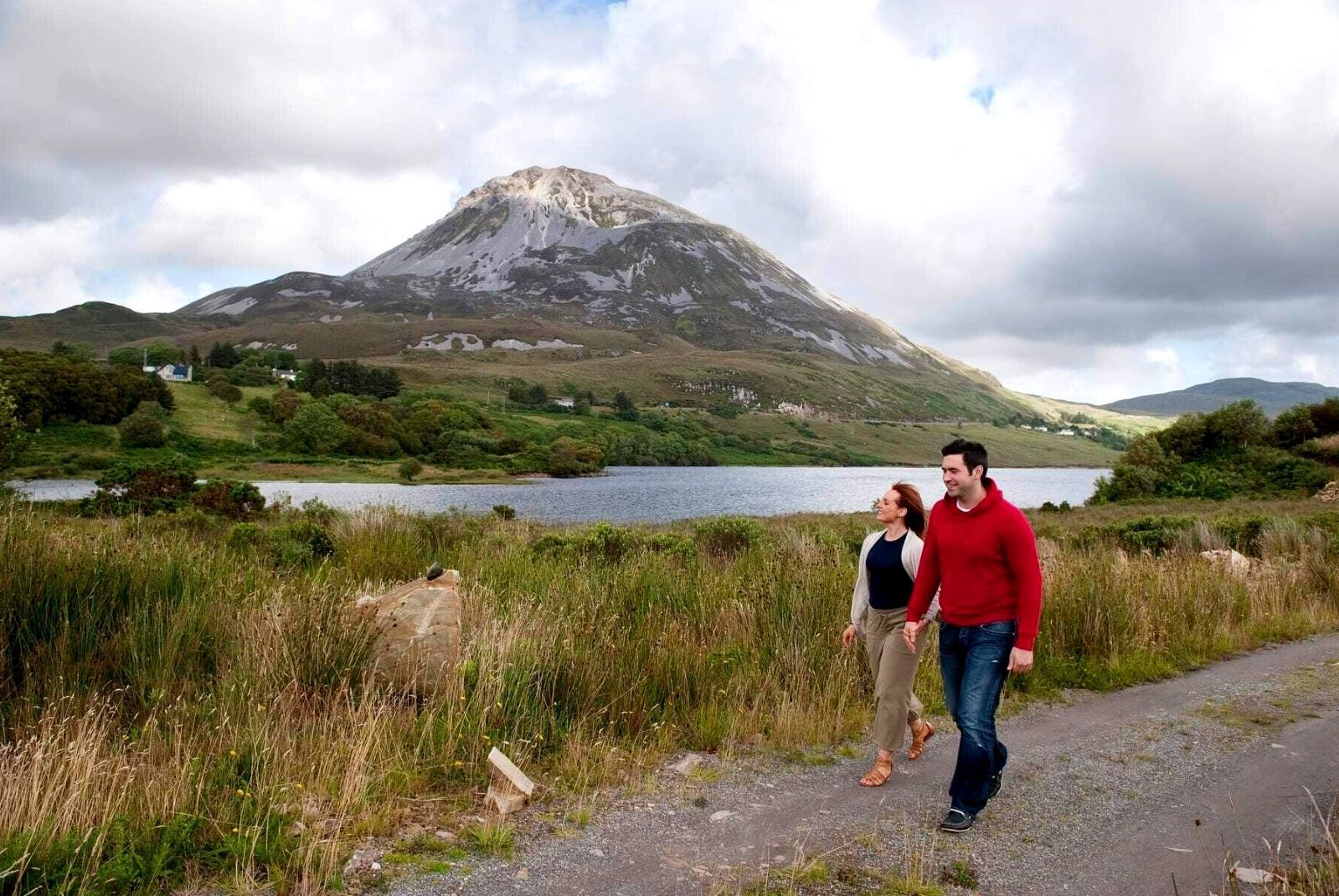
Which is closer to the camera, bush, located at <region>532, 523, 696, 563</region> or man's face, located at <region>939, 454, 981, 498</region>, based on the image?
man's face, located at <region>939, 454, 981, 498</region>

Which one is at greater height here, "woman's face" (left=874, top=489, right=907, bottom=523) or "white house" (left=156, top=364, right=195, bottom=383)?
"white house" (left=156, top=364, right=195, bottom=383)

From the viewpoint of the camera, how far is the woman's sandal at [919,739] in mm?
5945

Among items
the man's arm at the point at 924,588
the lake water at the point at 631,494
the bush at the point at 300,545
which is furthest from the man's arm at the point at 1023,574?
the lake water at the point at 631,494

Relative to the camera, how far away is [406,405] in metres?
122

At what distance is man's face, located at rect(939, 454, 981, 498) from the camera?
4.85m

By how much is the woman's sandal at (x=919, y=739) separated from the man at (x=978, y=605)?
0.89 m

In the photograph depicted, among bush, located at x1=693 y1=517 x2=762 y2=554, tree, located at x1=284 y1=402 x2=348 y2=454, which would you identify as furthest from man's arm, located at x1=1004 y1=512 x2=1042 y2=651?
tree, located at x1=284 y1=402 x2=348 y2=454

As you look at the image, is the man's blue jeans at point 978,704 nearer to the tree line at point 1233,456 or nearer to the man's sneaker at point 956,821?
the man's sneaker at point 956,821

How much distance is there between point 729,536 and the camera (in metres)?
19.9

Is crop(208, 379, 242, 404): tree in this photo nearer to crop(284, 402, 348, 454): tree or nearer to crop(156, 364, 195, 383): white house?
crop(284, 402, 348, 454): tree

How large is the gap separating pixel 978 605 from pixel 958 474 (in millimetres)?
797

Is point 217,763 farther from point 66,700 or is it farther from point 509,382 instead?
point 509,382

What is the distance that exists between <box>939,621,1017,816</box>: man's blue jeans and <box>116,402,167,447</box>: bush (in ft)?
295

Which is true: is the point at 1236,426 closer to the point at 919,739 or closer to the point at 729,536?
the point at 729,536
